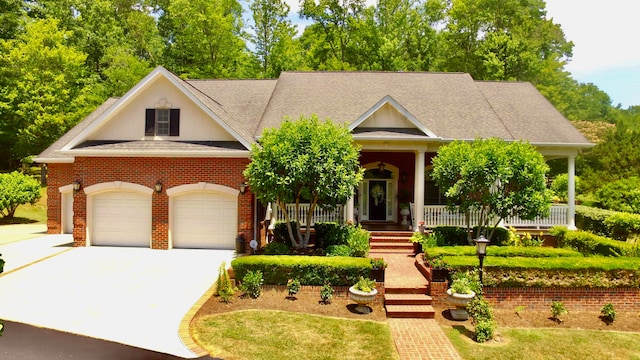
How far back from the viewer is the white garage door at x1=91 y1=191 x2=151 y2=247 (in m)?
16.3

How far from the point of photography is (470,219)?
1733 cm

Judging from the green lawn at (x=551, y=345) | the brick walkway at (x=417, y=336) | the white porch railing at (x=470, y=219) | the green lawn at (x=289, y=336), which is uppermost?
the white porch railing at (x=470, y=219)

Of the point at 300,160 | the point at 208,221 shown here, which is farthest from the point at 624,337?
the point at 208,221

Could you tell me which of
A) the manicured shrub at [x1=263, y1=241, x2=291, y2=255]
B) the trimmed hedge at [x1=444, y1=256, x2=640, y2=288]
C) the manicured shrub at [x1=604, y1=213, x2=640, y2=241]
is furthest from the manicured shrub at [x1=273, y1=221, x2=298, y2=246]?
the manicured shrub at [x1=604, y1=213, x2=640, y2=241]

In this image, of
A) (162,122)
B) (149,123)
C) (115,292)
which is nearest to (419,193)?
(162,122)

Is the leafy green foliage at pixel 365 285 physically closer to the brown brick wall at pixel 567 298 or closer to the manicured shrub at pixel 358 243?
the manicured shrub at pixel 358 243

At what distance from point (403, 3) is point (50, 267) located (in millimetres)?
38913

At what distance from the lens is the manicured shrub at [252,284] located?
10.8 m

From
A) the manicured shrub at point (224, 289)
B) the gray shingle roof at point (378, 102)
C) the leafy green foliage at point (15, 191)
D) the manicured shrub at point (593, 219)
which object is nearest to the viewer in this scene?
the manicured shrub at point (224, 289)

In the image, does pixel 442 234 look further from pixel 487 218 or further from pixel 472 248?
pixel 472 248

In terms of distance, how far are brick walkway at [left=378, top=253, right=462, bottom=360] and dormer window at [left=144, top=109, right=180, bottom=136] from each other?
400 inches

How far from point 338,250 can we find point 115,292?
21.0 ft

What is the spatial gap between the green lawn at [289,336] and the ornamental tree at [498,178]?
6432 mm

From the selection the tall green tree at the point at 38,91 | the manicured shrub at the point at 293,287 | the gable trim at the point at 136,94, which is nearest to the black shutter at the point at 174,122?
the gable trim at the point at 136,94
